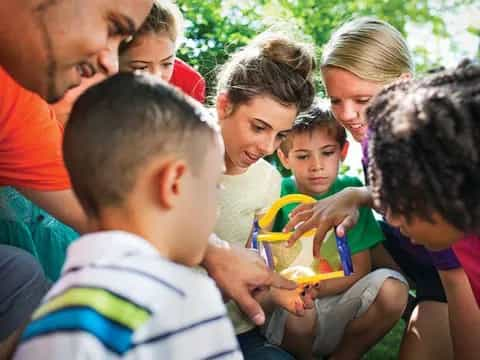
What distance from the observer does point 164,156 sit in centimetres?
139

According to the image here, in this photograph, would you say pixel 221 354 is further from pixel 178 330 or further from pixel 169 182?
pixel 169 182

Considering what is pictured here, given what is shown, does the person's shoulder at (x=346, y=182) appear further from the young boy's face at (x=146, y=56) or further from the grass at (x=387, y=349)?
the young boy's face at (x=146, y=56)

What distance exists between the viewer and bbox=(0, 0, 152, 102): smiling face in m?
1.79

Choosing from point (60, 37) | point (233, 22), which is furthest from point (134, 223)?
point (233, 22)

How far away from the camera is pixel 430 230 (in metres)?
1.68

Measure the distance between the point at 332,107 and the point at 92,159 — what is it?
67.3 inches

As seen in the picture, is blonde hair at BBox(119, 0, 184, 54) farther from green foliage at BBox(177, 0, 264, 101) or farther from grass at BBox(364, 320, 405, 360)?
grass at BBox(364, 320, 405, 360)

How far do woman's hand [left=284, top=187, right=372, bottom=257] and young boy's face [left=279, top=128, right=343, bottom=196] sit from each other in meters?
0.43

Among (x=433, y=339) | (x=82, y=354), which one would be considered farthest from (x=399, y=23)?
(x=82, y=354)

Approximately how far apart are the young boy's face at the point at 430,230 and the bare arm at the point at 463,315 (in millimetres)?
510

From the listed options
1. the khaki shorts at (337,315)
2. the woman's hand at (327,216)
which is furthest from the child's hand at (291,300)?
the khaki shorts at (337,315)

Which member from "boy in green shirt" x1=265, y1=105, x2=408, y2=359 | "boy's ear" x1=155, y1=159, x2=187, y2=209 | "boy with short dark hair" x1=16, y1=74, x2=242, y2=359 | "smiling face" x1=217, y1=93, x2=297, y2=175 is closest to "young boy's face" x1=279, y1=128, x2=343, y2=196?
"boy in green shirt" x1=265, y1=105, x2=408, y2=359

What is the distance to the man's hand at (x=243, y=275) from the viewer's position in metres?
2.03

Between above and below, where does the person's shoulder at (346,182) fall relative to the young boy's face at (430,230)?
below
